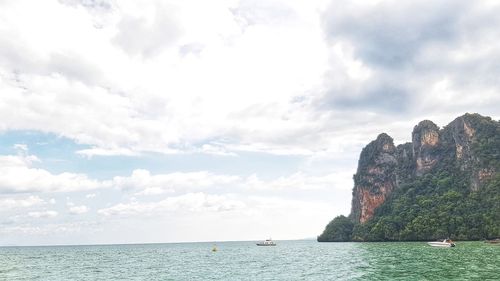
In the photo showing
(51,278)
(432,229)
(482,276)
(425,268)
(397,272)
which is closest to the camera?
(482,276)

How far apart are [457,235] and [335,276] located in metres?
144

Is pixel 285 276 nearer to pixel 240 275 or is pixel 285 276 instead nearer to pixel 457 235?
pixel 240 275

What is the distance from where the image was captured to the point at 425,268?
6556 cm

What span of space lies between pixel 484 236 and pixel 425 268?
129532mm

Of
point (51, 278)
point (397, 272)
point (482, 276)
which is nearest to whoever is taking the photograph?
point (482, 276)

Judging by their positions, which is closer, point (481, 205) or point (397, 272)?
point (397, 272)

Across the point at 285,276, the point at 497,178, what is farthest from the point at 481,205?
the point at 285,276

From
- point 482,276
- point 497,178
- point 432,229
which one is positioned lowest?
point 482,276

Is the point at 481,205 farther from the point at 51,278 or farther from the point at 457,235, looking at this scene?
the point at 51,278

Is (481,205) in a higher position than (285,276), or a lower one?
higher

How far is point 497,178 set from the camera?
195m

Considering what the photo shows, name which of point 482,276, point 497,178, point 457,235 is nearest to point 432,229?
point 457,235

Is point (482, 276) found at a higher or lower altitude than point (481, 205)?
lower

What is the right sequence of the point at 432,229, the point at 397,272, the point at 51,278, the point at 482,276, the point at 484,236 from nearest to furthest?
the point at 482,276 < the point at 397,272 < the point at 51,278 < the point at 484,236 < the point at 432,229
